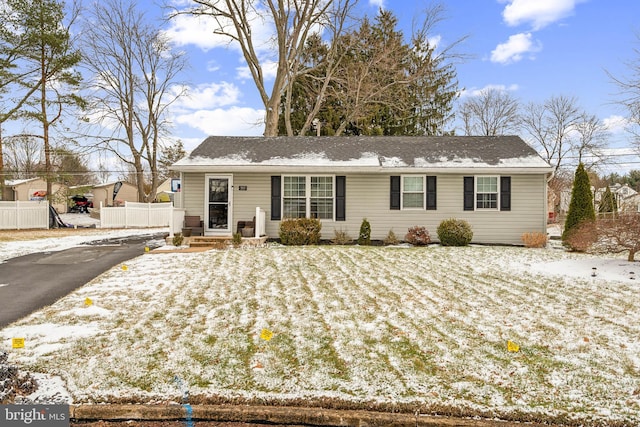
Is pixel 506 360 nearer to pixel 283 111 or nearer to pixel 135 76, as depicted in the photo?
pixel 283 111

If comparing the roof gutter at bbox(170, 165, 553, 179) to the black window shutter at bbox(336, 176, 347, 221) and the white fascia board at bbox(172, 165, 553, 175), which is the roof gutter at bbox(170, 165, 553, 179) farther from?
the black window shutter at bbox(336, 176, 347, 221)

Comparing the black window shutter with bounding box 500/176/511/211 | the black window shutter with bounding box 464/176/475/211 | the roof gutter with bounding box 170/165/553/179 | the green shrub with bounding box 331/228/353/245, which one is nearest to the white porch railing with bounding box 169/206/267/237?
the roof gutter with bounding box 170/165/553/179

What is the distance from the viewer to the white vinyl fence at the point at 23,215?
1950 centimetres

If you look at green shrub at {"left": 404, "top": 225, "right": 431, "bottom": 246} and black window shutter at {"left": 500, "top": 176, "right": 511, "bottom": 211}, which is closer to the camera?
green shrub at {"left": 404, "top": 225, "right": 431, "bottom": 246}

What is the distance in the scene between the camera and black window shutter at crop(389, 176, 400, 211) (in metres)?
14.0

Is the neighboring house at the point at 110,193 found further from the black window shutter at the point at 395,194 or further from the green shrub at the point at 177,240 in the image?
the black window shutter at the point at 395,194

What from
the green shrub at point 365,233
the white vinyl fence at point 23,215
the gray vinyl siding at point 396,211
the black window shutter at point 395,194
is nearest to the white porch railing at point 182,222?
the gray vinyl siding at point 396,211

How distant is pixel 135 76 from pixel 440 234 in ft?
81.2

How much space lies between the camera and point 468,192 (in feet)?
45.5

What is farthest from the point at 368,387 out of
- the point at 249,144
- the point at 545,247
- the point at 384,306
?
the point at 249,144

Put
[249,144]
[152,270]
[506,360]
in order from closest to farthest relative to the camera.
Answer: [506,360] < [152,270] < [249,144]

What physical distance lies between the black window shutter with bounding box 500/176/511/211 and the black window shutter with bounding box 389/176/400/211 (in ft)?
11.6

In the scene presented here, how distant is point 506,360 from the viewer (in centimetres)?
418

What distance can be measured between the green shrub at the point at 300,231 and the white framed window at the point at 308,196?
732 mm
